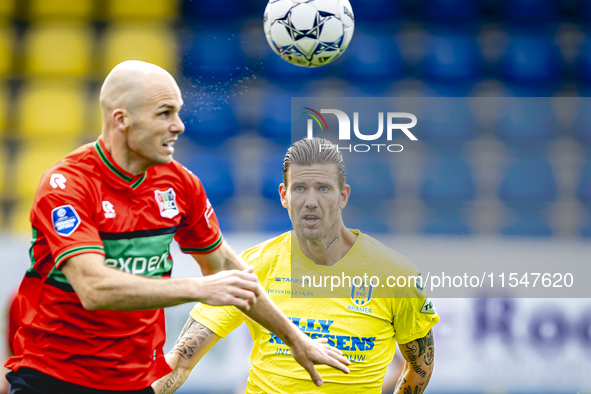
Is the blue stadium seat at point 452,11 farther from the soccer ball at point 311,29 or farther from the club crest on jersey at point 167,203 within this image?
the club crest on jersey at point 167,203

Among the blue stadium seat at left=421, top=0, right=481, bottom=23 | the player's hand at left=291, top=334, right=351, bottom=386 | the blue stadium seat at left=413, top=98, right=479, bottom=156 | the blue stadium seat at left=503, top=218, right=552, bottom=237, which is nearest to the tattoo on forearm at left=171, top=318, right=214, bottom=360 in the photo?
the player's hand at left=291, top=334, right=351, bottom=386

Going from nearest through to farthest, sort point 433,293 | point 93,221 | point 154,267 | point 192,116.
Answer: point 93,221 → point 154,267 → point 433,293 → point 192,116

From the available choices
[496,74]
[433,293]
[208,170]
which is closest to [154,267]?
[433,293]

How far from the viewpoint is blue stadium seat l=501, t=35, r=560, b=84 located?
23.8ft

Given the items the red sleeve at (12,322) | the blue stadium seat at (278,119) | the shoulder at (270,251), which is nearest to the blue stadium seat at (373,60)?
the blue stadium seat at (278,119)

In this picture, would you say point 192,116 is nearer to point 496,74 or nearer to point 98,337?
point 496,74

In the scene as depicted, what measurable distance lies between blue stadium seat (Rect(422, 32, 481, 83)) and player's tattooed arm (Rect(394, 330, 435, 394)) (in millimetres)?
4410

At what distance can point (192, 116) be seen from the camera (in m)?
6.95

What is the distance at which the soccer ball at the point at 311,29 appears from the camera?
450 cm

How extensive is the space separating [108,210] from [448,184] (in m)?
4.86

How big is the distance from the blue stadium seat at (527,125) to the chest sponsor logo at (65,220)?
5.60 metres

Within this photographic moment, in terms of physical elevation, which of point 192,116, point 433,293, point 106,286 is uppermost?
point 192,116

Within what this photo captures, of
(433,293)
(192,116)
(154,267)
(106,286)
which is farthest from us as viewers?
(192,116)

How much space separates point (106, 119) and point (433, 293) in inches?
125
